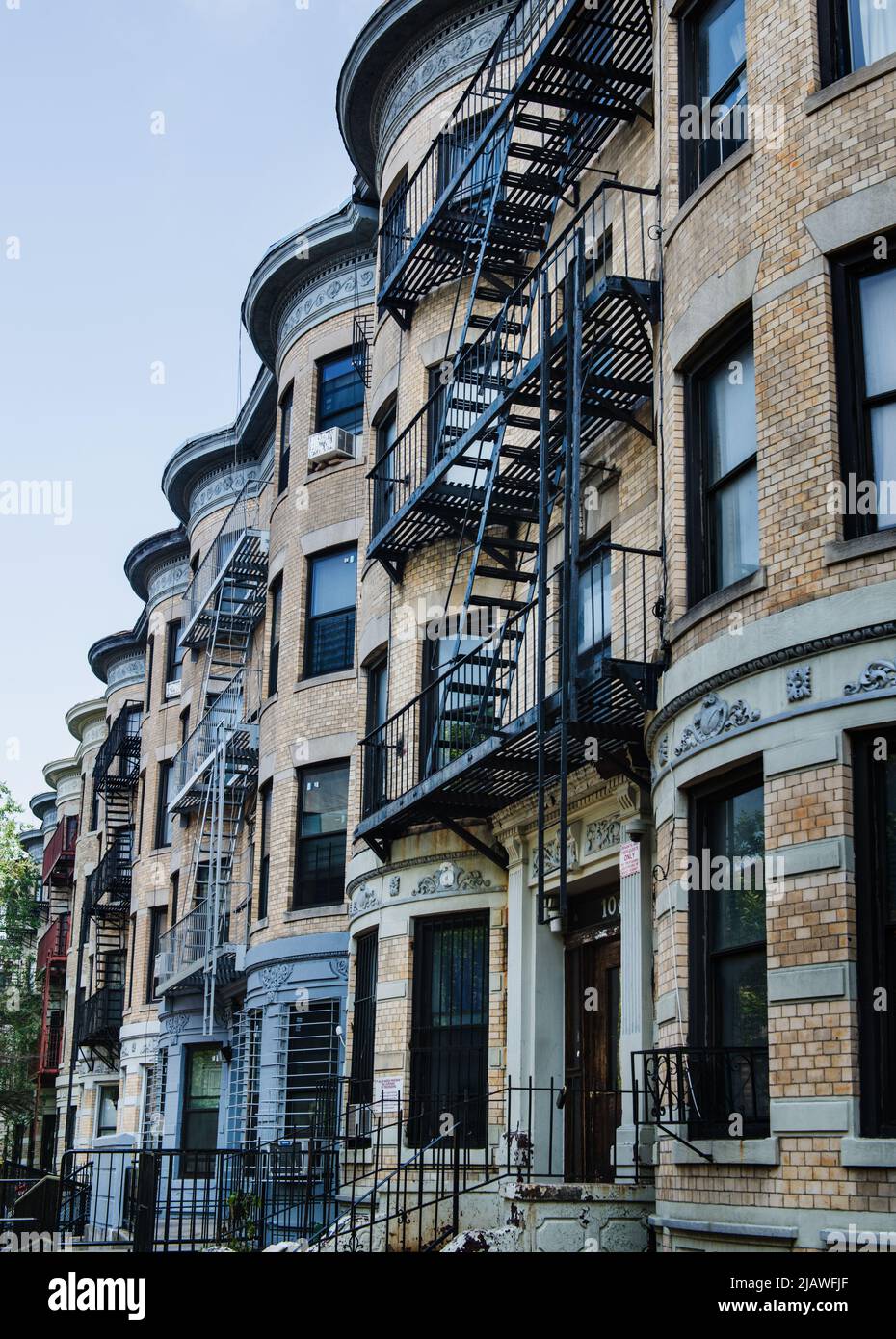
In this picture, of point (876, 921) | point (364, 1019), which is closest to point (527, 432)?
point (364, 1019)

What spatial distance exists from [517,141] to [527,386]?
4752 millimetres

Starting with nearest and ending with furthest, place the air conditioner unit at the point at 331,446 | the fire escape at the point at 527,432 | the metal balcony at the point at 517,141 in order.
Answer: the fire escape at the point at 527,432
the metal balcony at the point at 517,141
the air conditioner unit at the point at 331,446

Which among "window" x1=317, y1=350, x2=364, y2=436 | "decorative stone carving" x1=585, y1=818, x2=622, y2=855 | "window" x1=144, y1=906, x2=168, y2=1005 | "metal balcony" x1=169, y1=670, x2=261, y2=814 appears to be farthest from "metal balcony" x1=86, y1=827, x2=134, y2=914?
"decorative stone carving" x1=585, y1=818, x2=622, y2=855

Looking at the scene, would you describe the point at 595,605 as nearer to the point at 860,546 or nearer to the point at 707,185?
the point at 707,185

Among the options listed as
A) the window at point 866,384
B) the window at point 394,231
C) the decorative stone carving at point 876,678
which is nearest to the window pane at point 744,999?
the decorative stone carving at point 876,678

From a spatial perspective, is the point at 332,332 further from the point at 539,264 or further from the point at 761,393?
A: the point at 761,393

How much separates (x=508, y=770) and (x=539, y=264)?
16.9ft

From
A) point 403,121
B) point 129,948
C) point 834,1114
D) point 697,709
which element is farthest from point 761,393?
point 129,948

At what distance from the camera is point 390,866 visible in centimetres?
1955

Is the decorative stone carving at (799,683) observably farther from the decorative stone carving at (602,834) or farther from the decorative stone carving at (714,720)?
the decorative stone carving at (602,834)

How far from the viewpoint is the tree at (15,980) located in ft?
189

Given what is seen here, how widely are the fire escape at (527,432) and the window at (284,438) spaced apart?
6158 millimetres

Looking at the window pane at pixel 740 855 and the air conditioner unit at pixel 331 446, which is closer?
the window pane at pixel 740 855

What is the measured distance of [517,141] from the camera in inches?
759
